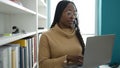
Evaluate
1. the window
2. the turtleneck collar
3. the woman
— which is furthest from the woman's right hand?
the window

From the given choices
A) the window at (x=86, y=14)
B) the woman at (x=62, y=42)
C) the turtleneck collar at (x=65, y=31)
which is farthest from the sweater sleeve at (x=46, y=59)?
the window at (x=86, y=14)

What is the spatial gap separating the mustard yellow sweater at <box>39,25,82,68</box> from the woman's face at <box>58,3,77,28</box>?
0.22 ft

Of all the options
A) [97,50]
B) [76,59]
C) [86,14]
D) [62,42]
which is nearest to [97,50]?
[97,50]

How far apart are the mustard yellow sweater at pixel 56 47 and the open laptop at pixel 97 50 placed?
18cm

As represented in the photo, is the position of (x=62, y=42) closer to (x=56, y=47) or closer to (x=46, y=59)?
(x=56, y=47)

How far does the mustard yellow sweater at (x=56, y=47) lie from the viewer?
135 centimetres

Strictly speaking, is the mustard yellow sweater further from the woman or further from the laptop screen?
the laptop screen

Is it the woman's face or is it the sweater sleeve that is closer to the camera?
the sweater sleeve

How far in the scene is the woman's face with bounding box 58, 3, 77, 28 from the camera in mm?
1474

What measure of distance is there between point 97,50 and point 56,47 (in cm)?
31

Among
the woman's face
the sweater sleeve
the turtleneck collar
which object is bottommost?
the sweater sleeve

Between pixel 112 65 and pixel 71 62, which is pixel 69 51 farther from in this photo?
pixel 112 65

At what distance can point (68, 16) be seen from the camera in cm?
147

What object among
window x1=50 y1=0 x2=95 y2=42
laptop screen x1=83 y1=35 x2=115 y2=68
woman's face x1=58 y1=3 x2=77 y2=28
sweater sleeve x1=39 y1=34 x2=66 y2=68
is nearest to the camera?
laptop screen x1=83 y1=35 x2=115 y2=68
